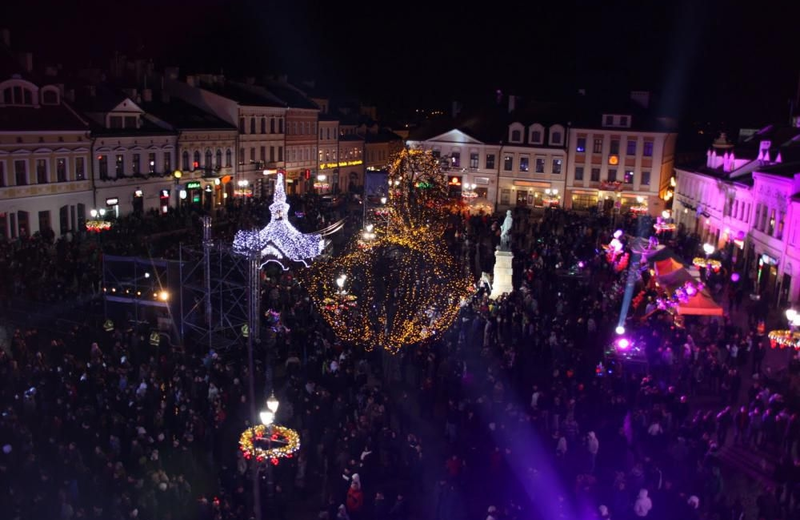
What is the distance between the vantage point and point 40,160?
32.8 metres

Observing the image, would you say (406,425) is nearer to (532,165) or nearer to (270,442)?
(270,442)

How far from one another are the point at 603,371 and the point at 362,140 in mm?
50375

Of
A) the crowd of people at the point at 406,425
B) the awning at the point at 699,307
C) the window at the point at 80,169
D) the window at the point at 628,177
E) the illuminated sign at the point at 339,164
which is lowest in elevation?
the crowd of people at the point at 406,425

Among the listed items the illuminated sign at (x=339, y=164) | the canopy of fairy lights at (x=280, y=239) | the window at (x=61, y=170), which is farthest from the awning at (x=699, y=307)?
the illuminated sign at (x=339, y=164)

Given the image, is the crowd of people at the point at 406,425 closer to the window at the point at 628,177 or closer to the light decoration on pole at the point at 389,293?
the light decoration on pole at the point at 389,293

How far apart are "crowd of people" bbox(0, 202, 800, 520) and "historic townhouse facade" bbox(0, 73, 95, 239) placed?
14133mm

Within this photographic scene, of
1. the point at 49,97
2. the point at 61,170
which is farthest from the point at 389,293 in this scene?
the point at 49,97

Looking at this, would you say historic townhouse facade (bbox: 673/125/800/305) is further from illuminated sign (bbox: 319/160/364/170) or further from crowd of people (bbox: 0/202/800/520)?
illuminated sign (bbox: 319/160/364/170)

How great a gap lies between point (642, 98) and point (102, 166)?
37885 millimetres

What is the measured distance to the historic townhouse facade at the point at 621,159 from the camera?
51.5m

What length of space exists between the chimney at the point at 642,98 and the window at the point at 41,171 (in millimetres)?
40256

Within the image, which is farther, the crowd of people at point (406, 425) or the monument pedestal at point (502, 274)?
the monument pedestal at point (502, 274)

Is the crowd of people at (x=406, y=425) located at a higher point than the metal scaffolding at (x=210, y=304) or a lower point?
lower

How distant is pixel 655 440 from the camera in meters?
15.3
